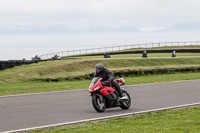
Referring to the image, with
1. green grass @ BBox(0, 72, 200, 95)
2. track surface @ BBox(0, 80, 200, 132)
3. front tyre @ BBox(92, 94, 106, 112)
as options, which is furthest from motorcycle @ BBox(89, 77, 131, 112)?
green grass @ BBox(0, 72, 200, 95)

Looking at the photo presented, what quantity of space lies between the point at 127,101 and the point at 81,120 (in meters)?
2.58

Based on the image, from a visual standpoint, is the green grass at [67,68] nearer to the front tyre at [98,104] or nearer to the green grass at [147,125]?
the front tyre at [98,104]

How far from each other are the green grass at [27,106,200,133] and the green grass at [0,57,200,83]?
1549 centimetres

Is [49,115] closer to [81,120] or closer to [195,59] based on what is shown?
[81,120]

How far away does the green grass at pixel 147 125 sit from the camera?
7445 mm

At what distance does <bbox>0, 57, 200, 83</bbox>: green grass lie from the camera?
80.7 ft

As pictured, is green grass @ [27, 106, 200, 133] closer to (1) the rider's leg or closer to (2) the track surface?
(2) the track surface

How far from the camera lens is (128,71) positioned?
88.5 feet

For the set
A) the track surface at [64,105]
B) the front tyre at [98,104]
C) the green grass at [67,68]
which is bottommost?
the track surface at [64,105]

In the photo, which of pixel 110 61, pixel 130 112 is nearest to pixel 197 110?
pixel 130 112

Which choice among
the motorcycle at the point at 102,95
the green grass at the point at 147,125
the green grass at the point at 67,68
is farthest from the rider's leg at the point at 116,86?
the green grass at the point at 67,68

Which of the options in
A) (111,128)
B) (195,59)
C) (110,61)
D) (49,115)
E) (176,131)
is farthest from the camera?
(195,59)

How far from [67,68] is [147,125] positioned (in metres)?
21.8

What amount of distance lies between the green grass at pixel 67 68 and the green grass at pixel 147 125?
1549cm
